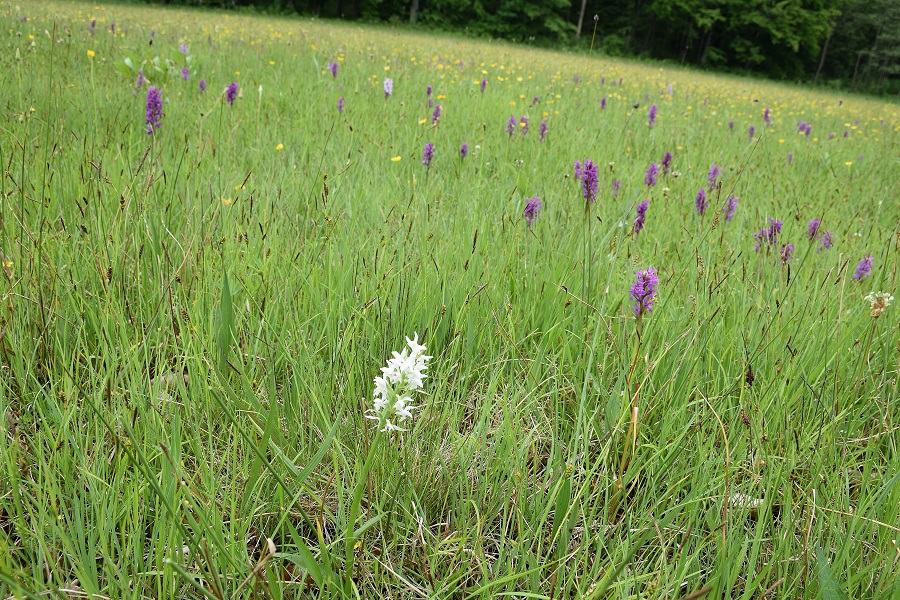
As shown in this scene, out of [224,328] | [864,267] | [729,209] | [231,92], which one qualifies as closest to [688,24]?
[729,209]

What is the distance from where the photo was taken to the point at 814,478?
3.53 ft

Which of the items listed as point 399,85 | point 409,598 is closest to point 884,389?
point 409,598

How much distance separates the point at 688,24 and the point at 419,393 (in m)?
41.6

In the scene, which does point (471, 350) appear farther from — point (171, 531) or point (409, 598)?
point (171, 531)

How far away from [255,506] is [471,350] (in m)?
0.70

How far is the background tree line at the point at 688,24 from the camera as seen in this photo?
30.9 metres

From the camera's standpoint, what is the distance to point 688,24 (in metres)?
35.3

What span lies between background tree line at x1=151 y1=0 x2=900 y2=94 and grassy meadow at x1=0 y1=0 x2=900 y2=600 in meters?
28.9

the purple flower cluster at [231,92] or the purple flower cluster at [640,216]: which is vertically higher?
the purple flower cluster at [231,92]

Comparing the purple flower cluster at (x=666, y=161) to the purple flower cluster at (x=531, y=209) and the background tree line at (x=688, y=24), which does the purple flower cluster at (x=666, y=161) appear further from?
the background tree line at (x=688, y=24)

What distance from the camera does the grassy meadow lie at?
903 millimetres

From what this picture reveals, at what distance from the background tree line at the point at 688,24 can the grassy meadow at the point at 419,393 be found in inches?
1138

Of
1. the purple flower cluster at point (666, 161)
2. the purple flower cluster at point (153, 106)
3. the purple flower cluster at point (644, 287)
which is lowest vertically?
the purple flower cluster at point (644, 287)

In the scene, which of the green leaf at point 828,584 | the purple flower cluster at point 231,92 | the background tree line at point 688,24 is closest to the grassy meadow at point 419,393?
the green leaf at point 828,584
